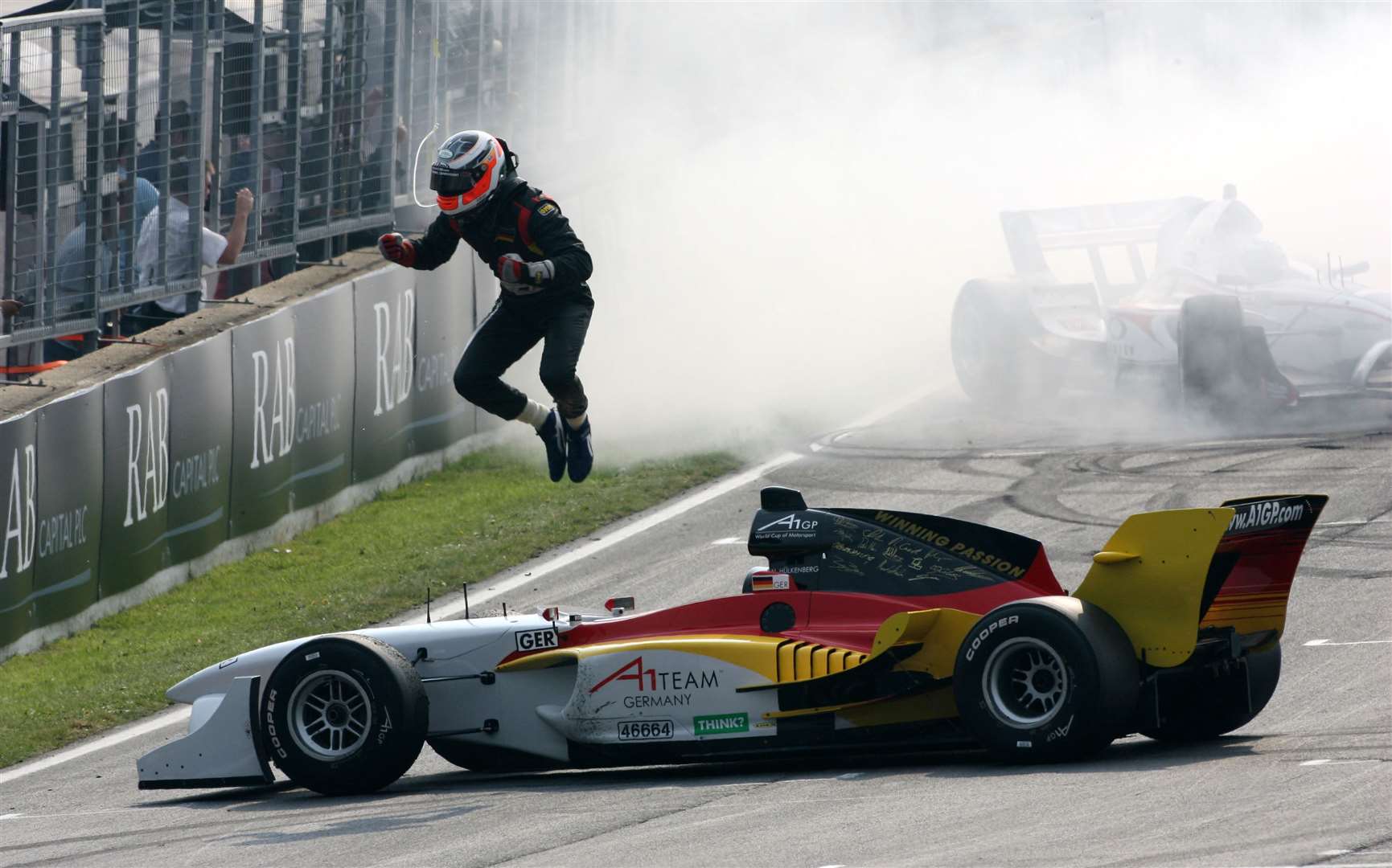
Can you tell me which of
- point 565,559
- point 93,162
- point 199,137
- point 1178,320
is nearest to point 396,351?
point 199,137

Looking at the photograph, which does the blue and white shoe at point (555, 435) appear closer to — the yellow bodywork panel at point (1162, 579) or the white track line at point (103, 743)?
the white track line at point (103, 743)

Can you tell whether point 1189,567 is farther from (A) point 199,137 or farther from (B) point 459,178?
(A) point 199,137

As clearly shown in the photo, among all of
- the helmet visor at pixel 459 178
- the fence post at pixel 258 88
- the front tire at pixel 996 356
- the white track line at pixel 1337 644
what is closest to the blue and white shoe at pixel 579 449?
the helmet visor at pixel 459 178

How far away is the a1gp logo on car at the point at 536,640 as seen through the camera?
8.80 m

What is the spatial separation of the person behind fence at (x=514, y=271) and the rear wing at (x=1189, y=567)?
2.62 m

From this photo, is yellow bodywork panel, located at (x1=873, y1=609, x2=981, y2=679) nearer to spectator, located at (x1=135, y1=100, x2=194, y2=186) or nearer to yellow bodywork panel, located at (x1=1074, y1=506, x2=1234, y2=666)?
yellow bodywork panel, located at (x1=1074, y1=506, x2=1234, y2=666)

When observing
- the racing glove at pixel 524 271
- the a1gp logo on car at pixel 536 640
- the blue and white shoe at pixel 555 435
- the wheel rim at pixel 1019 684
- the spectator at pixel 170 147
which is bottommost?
the a1gp logo on car at pixel 536 640

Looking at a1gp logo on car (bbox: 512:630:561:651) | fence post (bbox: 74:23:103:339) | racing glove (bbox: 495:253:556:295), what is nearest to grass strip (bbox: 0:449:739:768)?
fence post (bbox: 74:23:103:339)

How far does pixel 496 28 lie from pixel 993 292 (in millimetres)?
6355

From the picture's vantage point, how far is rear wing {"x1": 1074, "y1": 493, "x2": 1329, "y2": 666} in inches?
308

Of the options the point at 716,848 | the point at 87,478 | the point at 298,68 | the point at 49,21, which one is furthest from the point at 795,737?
the point at 298,68

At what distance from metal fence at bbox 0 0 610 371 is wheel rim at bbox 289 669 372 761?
3549 millimetres

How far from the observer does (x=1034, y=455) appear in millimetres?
17438

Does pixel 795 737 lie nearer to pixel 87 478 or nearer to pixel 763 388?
pixel 87 478
